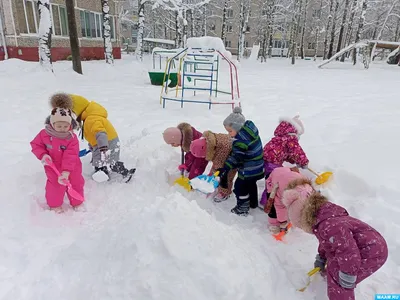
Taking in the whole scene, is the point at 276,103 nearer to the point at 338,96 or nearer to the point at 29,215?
the point at 338,96

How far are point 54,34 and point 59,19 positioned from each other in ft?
3.10

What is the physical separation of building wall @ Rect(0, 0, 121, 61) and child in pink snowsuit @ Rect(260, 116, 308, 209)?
1382 centimetres

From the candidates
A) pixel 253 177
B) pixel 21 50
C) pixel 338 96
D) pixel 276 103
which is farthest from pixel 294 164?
pixel 21 50

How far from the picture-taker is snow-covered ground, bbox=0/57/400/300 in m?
1.82

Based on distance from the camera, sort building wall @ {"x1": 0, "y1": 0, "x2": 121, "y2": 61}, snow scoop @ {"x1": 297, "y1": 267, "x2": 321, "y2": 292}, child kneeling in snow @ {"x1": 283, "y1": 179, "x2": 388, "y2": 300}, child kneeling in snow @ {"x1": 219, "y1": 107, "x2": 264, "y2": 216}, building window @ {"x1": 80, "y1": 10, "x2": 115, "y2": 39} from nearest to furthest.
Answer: child kneeling in snow @ {"x1": 283, "y1": 179, "x2": 388, "y2": 300}, snow scoop @ {"x1": 297, "y1": 267, "x2": 321, "y2": 292}, child kneeling in snow @ {"x1": 219, "y1": 107, "x2": 264, "y2": 216}, building wall @ {"x1": 0, "y1": 0, "x2": 121, "y2": 61}, building window @ {"x1": 80, "y1": 10, "x2": 115, "y2": 39}

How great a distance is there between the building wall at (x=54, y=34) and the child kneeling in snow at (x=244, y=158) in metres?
13.6

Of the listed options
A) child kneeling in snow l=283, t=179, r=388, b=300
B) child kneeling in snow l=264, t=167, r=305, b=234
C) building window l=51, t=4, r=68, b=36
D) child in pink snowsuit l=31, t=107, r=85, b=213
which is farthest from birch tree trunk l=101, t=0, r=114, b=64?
child kneeling in snow l=283, t=179, r=388, b=300

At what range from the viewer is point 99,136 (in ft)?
10.2

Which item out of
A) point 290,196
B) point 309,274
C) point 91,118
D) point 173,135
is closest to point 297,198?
point 290,196

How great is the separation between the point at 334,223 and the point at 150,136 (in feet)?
10.2

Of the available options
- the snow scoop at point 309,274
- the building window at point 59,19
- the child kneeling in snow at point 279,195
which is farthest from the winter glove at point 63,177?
the building window at point 59,19

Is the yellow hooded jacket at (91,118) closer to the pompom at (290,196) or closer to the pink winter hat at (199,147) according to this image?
the pink winter hat at (199,147)

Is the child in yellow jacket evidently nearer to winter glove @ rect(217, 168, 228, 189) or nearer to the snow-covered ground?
the snow-covered ground

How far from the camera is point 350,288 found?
1756mm
